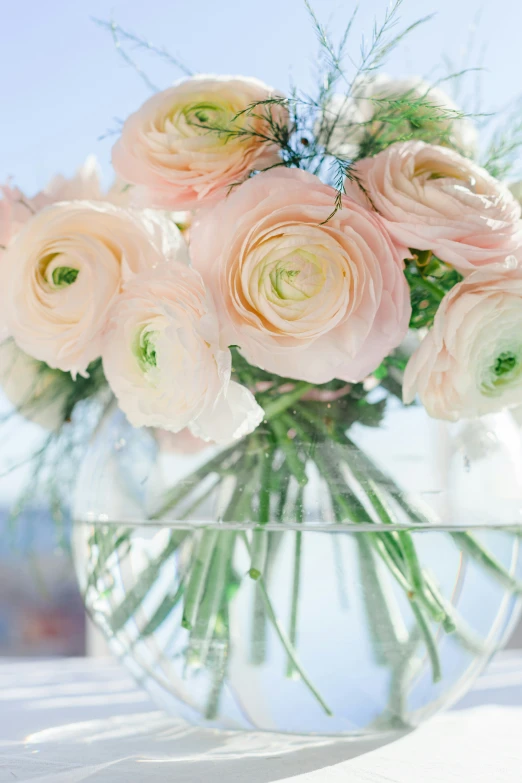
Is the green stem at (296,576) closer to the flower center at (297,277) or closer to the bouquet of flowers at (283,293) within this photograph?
the bouquet of flowers at (283,293)

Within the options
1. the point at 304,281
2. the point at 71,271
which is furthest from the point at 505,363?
the point at 71,271

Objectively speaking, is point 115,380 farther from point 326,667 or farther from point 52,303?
point 326,667

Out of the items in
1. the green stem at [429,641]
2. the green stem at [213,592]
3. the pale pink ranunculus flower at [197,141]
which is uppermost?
the pale pink ranunculus flower at [197,141]

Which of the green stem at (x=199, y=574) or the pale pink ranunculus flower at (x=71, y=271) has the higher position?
the pale pink ranunculus flower at (x=71, y=271)

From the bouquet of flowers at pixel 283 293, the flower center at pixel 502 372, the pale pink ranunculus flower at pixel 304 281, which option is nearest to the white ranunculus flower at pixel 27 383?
the bouquet of flowers at pixel 283 293

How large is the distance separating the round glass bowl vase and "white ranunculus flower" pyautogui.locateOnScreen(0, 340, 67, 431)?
0.25ft

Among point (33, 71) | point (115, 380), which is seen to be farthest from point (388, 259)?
point (33, 71)

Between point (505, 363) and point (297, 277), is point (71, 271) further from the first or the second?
point (505, 363)

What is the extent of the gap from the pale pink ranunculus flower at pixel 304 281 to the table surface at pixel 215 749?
0.21m

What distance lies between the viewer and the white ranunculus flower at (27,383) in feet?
1.67

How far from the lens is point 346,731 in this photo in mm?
458

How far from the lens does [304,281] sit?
0.39 m

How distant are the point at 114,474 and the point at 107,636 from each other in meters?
0.11

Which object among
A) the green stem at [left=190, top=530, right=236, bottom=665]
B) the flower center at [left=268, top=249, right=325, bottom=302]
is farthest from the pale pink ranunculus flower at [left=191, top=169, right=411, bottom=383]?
the green stem at [left=190, top=530, right=236, bottom=665]
